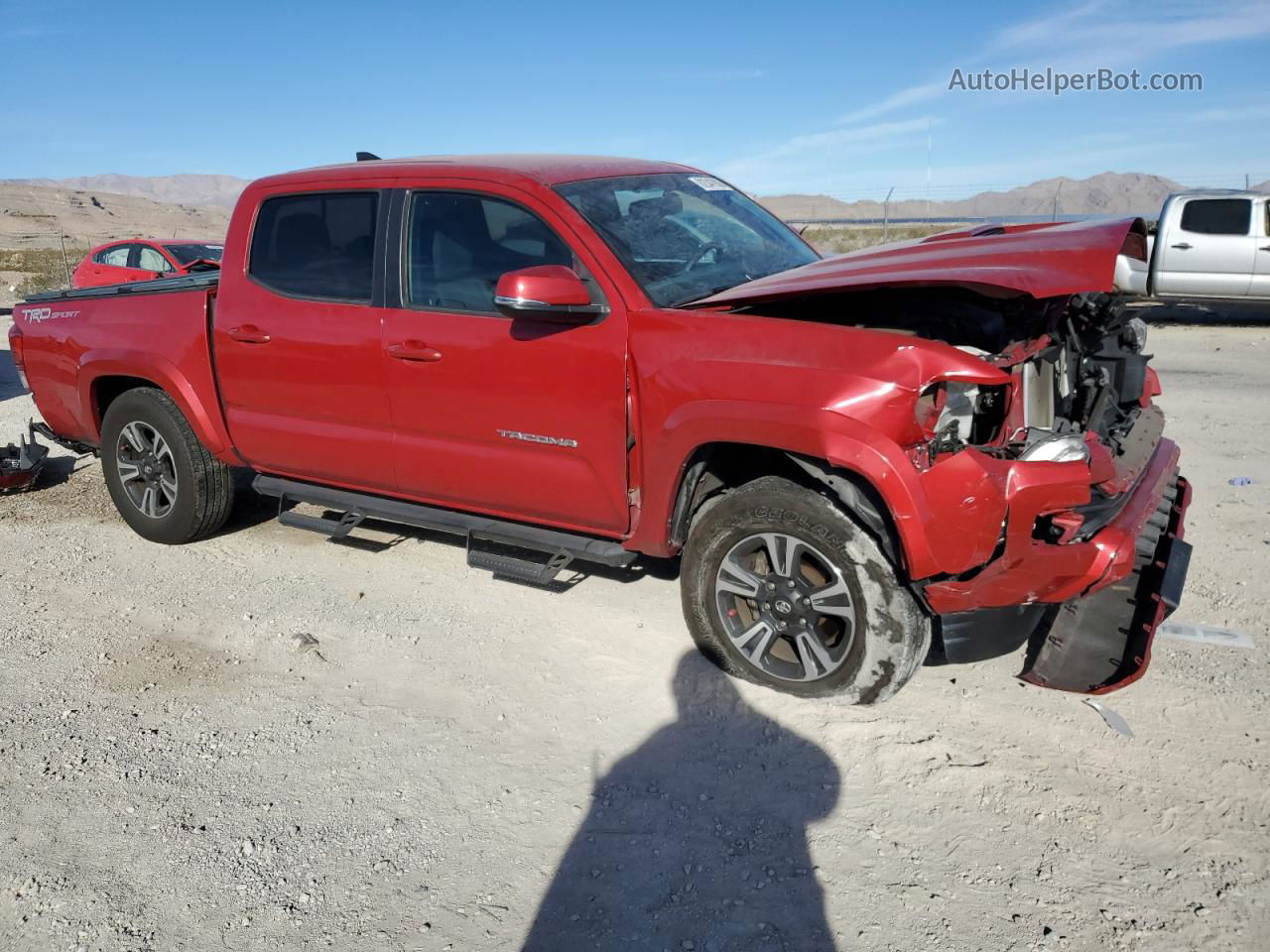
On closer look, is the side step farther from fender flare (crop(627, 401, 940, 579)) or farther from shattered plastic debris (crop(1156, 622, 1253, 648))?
shattered plastic debris (crop(1156, 622, 1253, 648))

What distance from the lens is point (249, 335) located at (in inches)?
191

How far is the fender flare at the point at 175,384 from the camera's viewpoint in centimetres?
519

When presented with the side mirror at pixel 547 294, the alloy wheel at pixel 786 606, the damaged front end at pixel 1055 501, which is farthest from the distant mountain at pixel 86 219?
the damaged front end at pixel 1055 501

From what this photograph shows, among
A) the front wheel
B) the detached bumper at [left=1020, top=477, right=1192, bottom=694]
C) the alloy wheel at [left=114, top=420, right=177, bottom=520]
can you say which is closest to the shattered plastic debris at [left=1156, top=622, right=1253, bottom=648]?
the detached bumper at [left=1020, top=477, right=1192, bottom=694]

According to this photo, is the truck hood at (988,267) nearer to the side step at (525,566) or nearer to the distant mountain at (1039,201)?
the side step at (525,566)

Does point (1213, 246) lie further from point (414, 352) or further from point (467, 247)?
point (414, 352)

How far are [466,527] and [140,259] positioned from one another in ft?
43.1

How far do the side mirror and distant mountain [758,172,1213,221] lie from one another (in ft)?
347

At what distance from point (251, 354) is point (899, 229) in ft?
155

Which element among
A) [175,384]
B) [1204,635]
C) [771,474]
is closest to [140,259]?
[175,384]

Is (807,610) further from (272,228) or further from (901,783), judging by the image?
(272,228)

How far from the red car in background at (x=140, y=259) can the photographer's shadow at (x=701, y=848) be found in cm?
1324

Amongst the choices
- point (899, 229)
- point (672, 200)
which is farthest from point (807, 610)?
point (899, 229)

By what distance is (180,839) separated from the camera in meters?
3.10
